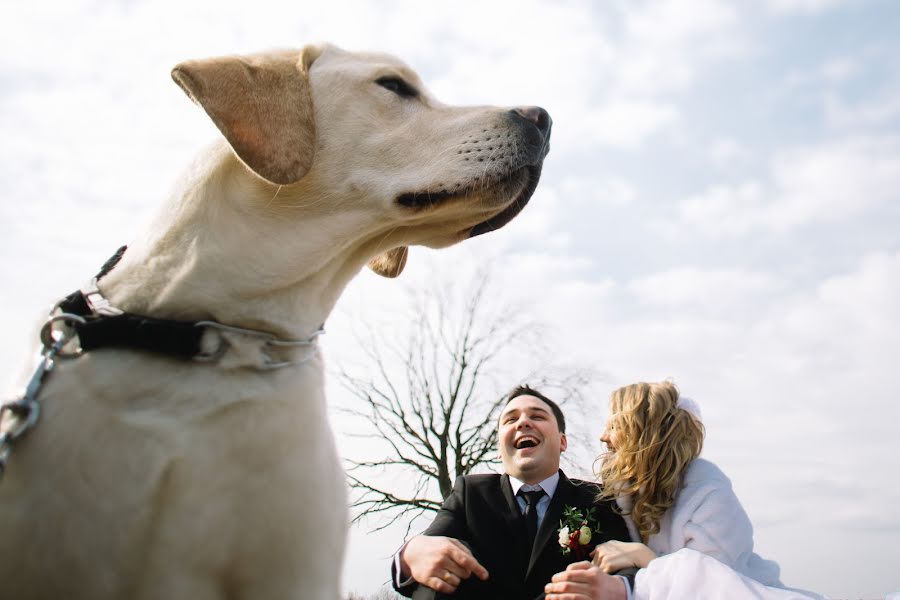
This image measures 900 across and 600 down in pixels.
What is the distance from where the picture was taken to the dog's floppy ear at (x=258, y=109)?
8.14 ft

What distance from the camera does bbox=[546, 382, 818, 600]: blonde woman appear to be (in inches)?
141

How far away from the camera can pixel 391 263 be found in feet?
11.7

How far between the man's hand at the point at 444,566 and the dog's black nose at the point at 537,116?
2361 millimetres

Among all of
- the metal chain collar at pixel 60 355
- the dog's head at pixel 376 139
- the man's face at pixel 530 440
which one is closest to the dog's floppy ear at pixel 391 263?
the dog's head at pixel 376 139

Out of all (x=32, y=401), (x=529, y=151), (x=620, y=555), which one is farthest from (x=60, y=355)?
(x=620, y=555)

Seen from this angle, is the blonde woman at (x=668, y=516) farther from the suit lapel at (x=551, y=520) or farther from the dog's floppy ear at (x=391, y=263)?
the dog's floppy ear at (x=391, y=263)

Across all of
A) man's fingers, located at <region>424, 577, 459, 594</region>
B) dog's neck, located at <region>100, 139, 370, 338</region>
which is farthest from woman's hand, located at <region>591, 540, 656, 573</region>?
dog's neck, located at <region>100, 139, 370, 338</region>

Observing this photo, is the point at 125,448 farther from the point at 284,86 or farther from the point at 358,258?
the point at 284,86

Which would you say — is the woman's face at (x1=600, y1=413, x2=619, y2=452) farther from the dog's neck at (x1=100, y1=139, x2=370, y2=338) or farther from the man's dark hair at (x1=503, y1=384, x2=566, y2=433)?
the dog's neck at (x1=100, y1=139, x2=370, y2=338)

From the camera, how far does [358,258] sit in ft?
9.44

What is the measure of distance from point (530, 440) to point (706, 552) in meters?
1.40

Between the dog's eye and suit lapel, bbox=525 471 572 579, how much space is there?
9.47ft

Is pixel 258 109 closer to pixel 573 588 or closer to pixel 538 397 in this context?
pixel 573 588

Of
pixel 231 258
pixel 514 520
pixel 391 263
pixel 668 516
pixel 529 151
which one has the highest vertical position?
pixel 529 151
